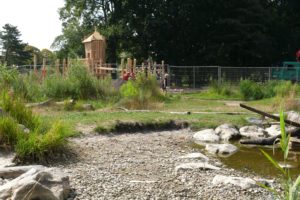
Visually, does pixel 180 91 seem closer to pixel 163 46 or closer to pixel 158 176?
pixel 163 46

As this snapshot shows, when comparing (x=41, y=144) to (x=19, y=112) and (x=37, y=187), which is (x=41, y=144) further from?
(x=37, y=187)

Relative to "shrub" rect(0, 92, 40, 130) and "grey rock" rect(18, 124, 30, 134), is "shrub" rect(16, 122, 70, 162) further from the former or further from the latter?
"shrub" rect(0, 92, 40, 130)

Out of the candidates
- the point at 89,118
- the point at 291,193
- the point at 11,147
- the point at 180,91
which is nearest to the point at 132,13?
the point at 180,91

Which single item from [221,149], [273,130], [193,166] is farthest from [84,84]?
[193,166]

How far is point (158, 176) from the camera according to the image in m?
6.32

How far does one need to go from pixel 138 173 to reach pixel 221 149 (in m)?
2.61

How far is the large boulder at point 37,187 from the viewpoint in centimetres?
458

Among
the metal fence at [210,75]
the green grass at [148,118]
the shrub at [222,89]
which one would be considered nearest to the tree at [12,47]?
the metal fence at [210,75]

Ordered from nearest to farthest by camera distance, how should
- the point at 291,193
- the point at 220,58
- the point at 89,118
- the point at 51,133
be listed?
the point at 291,193, the point at 51,133, the point at 89,118, the point at 220,58

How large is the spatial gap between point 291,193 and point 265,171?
478cm

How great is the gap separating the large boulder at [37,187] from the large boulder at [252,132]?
6.04 meters

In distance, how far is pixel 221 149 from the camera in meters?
8.52

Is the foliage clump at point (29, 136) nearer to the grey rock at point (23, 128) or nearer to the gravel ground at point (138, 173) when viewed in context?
the grey rock at point (23, 128)

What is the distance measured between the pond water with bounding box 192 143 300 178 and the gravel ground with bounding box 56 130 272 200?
326mm
